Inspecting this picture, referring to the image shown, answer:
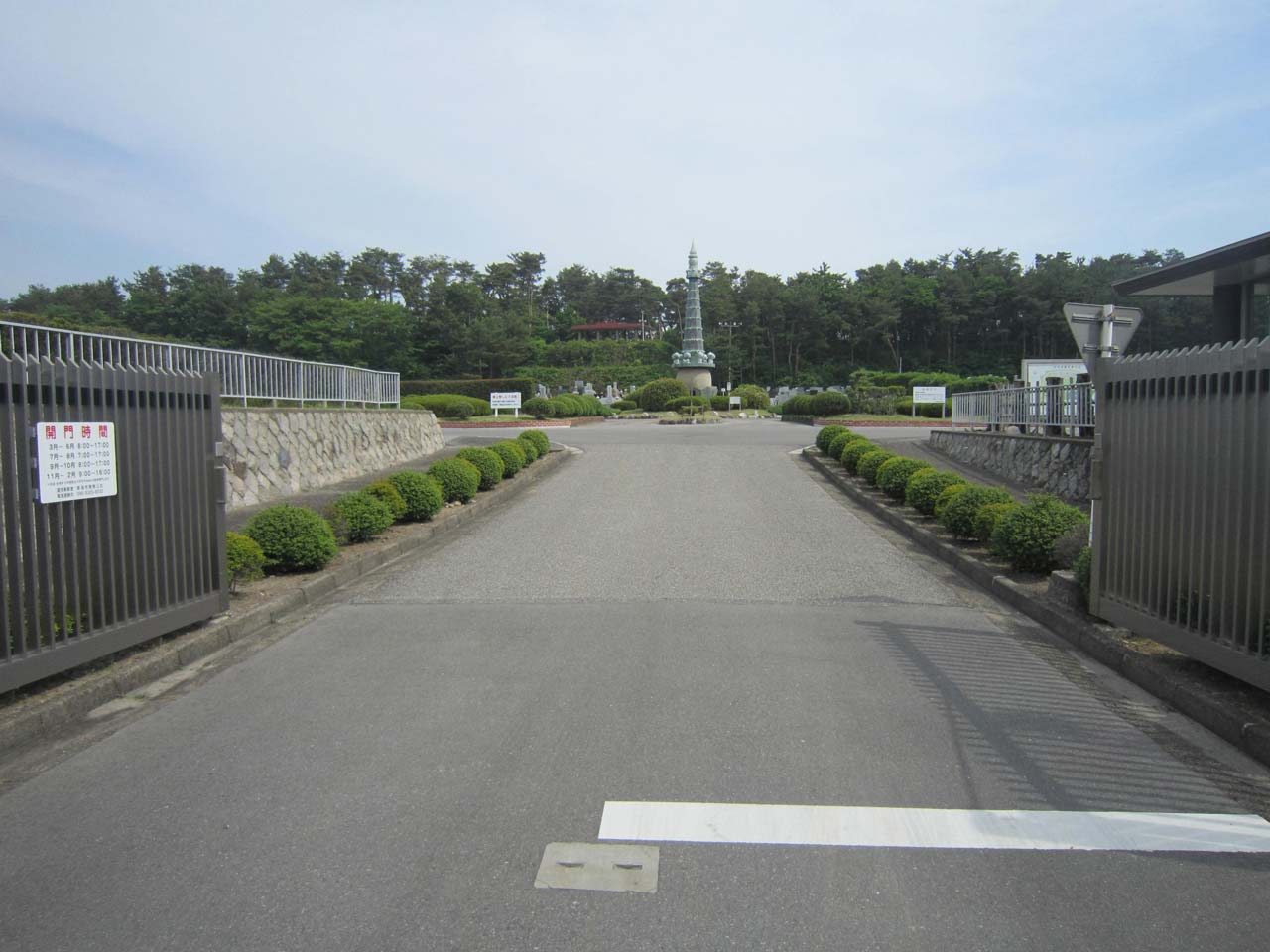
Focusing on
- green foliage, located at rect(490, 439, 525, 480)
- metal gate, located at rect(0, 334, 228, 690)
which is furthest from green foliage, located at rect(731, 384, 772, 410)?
metal gate, located at rect(0, 334, 228, 690)

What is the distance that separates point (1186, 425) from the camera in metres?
5.72

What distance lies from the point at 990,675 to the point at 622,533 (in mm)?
6801

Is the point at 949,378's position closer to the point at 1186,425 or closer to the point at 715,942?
the point at 1186,425

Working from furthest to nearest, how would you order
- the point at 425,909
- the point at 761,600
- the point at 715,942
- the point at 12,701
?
1. the point at 761,600
2. the point at 12,701
3. the point at 425,909
4. the point at 715,942

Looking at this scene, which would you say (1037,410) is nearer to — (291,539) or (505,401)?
(291,539)

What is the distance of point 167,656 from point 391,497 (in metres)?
6.04

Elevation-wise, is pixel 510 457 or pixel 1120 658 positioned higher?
pixel 510 457

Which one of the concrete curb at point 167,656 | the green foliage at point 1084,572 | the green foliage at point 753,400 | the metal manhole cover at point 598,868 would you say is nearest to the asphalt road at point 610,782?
the metal manhole cover at point 598,868

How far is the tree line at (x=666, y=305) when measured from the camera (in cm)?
6462

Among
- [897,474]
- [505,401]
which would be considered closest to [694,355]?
[505,401]

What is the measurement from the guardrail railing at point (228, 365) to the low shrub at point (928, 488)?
9410 millimetres

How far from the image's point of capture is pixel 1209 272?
513 inches

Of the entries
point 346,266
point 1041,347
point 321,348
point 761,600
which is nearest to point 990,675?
point 761,600

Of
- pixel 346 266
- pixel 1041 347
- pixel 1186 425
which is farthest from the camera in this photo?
pixel 346 266
